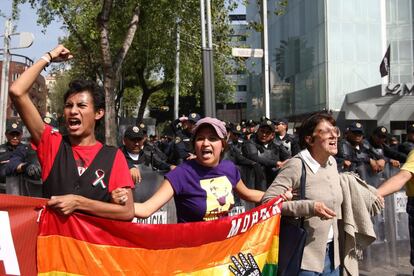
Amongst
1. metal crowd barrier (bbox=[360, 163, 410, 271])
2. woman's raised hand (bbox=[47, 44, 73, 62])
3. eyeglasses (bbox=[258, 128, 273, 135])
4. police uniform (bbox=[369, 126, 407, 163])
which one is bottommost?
metal crowd barrier (bbox=[360, 163, 410, 271])

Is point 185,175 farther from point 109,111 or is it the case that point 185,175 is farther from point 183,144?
point 109,111

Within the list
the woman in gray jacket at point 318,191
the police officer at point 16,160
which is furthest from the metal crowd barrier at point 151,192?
the woman in gray jacket at point 318,191

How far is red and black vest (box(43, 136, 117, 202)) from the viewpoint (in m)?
2.85

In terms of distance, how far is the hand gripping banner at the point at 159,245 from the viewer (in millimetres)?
3004

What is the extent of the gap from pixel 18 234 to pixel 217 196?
1235mm

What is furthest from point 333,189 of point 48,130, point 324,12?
point 324,12

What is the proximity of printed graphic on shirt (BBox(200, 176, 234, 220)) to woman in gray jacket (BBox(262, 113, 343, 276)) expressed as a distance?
0.31 metres

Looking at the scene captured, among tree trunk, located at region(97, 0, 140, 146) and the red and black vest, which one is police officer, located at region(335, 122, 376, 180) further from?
tree trunk, located at region(97, 0, 140, 146)

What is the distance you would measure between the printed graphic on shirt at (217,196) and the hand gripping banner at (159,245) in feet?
0.19

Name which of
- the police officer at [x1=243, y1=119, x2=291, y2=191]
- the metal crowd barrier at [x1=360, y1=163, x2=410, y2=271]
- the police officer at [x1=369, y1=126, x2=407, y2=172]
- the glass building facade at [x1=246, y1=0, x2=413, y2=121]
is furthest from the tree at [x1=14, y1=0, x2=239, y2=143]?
the metal crowd barrier at [x1=360, y1=163, x2=410, y2=271]

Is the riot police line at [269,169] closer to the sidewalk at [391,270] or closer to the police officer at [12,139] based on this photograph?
the sidewalk at [391,270]

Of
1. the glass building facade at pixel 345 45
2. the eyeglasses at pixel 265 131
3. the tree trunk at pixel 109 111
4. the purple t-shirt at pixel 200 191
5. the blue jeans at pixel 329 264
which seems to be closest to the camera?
the purple t-shirt at pixel 200 191

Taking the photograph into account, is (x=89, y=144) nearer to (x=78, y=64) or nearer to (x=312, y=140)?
(x=312, y=140)

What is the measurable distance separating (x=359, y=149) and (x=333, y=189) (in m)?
4.88
